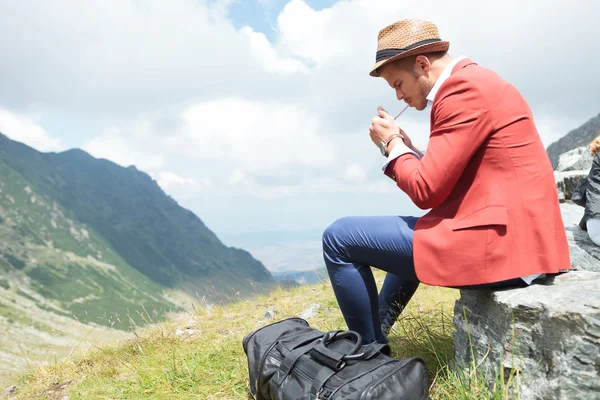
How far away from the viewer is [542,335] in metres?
2.84

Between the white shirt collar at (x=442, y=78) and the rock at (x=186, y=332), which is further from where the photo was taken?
the rock at (x=186, y=332)

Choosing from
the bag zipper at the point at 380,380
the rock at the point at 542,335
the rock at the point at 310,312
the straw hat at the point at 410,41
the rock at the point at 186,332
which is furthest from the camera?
the rock at the point at 310,312

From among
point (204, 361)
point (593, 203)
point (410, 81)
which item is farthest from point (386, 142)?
point (204, 361)

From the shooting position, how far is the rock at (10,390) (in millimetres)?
6188

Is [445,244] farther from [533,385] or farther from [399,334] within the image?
[399,334]

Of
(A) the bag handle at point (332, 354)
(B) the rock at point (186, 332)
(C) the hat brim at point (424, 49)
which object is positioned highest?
(C) the hat brim at point (424, 49)

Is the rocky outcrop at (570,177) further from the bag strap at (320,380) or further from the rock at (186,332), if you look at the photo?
the rock at (186,332)

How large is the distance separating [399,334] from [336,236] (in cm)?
197

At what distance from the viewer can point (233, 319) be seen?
8.13m

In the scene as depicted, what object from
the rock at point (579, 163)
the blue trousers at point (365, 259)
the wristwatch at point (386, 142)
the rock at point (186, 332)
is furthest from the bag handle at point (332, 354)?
the rock at point (579, 163)

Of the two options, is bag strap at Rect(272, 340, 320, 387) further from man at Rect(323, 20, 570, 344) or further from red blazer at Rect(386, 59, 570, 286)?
red blazer at Rect(386, 59, 570, 286)

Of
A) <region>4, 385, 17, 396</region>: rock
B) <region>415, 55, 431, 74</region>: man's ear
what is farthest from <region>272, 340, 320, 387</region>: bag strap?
<region>4, 385, 17, 396</region>: rock

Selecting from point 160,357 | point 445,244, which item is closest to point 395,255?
point 445,244

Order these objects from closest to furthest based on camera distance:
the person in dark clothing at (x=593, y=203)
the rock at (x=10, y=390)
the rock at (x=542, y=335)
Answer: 1. the rock at (x=542, y=335)
2. the person in dark clothing at (x=593, y=203)
3. the rock at (x=10, y=390)
